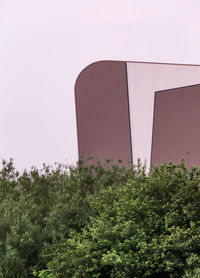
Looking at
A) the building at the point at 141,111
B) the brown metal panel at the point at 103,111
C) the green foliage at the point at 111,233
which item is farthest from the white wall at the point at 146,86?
the green foliage at the point at 111,233

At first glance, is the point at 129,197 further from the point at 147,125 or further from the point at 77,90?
the point at 77,90

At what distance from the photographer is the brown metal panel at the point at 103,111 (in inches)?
→ 279

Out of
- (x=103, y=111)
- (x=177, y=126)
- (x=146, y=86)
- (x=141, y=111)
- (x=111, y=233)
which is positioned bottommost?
(x=111, y=233)

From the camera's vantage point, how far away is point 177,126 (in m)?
6.73

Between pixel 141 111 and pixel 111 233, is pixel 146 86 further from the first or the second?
pixel 111 233

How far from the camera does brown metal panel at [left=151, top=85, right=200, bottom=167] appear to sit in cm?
663

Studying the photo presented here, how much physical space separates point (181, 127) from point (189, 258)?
3.80 m

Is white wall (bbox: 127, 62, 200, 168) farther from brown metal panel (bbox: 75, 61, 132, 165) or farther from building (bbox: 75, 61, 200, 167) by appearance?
brown metal panel (bbox: 75, 61, 132, 165)

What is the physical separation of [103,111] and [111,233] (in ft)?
13.0

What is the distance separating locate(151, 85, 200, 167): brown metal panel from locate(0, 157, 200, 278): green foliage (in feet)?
7.50

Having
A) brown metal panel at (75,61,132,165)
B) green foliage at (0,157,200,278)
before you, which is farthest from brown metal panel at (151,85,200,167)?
green foliage at (0,157,200,278)

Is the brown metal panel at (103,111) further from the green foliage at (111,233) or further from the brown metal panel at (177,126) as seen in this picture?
the green foliage at (111,233)

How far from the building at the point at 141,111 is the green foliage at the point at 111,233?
227 centimetres

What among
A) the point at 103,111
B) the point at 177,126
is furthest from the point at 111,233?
the point at 103,111
